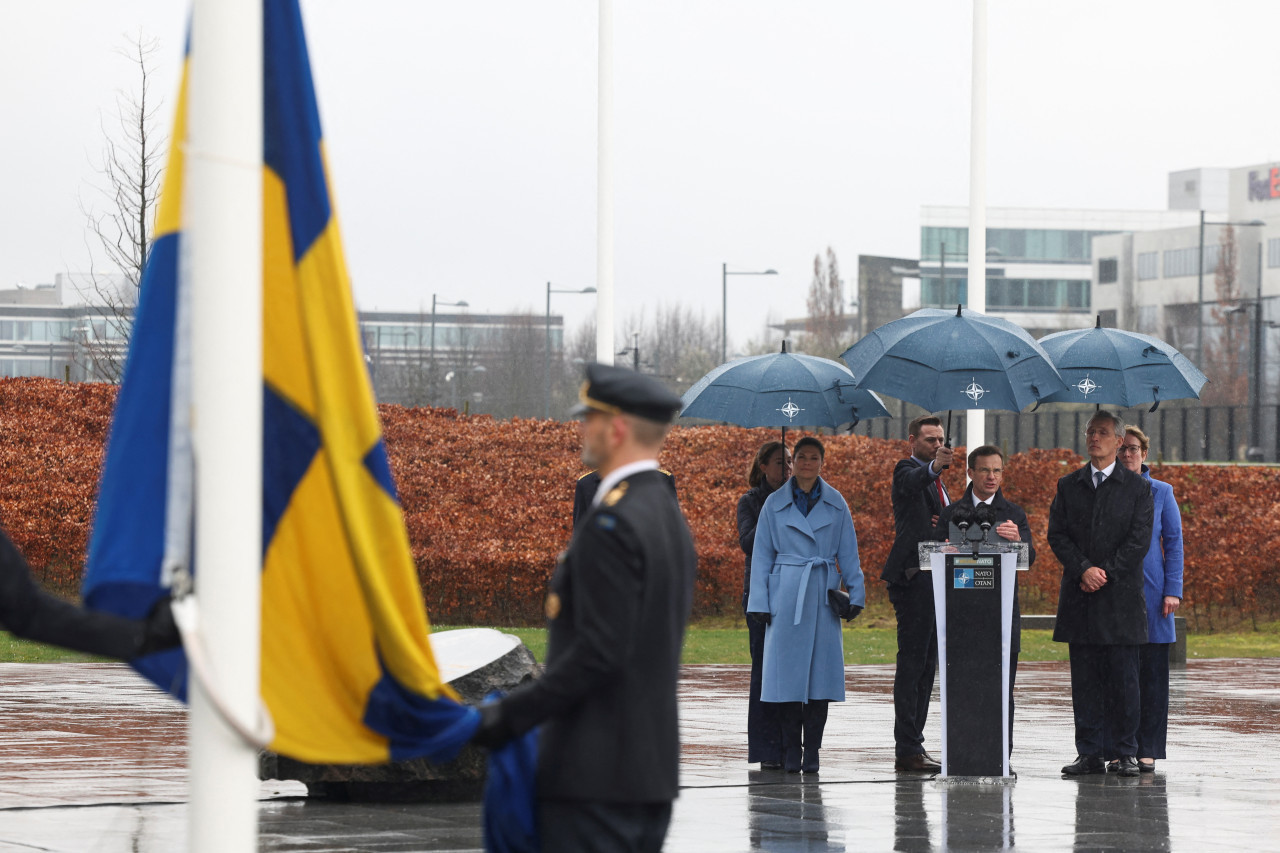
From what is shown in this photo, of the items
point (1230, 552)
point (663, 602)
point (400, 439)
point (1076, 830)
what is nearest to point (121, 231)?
point (400, 439)

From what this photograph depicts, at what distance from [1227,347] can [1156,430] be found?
937 inches

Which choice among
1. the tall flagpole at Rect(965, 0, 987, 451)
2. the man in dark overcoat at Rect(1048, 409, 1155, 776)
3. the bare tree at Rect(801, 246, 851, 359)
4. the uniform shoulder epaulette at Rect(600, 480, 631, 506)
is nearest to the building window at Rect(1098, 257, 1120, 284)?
the bare tree at Rect(801, 246, 851, 359)

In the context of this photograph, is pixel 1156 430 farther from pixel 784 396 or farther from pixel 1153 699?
pixel 1153 699

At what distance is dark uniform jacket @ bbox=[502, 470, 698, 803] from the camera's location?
13.8 ft

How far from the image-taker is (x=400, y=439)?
32.0 metres

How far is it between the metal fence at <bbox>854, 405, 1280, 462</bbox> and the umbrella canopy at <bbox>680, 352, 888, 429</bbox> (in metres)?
23.5

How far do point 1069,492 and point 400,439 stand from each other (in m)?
21.4

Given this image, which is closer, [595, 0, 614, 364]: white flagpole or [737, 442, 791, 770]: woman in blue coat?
[737, 442, 791, 770]: woman in blue coat

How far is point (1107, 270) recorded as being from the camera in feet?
344

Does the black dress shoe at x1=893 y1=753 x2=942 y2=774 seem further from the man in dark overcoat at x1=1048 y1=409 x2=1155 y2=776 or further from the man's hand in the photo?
the man's hand

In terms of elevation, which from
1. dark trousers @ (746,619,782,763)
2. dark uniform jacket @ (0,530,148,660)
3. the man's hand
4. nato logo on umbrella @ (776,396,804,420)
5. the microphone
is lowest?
dark trousers @ (746,619,782,763)

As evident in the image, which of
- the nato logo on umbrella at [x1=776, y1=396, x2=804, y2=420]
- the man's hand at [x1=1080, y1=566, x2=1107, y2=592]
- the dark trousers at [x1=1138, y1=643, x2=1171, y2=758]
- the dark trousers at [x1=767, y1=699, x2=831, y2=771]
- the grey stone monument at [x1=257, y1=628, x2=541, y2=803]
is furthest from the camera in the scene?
the nato logo on umbrella at [x1=776, y1=396, x2=804, y2=420]

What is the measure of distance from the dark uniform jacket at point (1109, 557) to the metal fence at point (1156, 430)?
79.9ft

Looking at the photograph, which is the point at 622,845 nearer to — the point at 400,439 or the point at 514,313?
the point at 400,439
